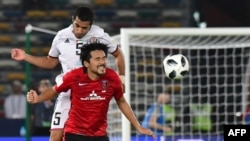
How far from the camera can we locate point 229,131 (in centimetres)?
693

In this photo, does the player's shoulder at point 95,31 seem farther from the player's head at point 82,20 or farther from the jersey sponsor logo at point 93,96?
the jersey sponsor logo at point 93,96

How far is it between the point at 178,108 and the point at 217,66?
3.02ft

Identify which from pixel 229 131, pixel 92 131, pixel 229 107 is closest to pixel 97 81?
pixel 92 131

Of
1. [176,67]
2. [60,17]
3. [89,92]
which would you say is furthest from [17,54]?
[60,17]

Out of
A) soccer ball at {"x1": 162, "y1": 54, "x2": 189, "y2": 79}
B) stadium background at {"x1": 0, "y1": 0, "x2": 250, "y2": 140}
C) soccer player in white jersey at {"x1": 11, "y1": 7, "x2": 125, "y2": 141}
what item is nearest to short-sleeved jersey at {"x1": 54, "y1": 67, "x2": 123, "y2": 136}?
soccer player in white jersey at {"x1": 11, "y1": 7, "x2": 125, "y2": 141}

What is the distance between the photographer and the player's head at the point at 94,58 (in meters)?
6.60

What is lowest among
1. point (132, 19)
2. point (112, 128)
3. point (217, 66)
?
point (112, 128)

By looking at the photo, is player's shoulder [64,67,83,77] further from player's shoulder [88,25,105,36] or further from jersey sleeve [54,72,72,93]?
player's shoulder [88,25,105,36]

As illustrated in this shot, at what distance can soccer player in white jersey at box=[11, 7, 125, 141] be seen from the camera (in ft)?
22.7

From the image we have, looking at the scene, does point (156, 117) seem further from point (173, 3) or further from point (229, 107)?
point (173, 3)

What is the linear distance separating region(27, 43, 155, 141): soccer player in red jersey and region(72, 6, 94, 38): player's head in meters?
0.21

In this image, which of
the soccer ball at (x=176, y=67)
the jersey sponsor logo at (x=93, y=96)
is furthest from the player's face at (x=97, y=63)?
the soccer ball at (x=176, y=67)

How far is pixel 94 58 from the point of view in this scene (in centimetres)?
662

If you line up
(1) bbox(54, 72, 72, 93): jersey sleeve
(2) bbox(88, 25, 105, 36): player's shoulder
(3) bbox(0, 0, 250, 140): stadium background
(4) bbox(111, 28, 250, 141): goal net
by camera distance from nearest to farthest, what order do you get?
(1) bbox(54, 72, 72, 93): jersey sleeve → (2) bbox(88, 25, 105, 36): player's shoulder → (4) bbox(111, 28, 250, 141): goal net → (3) bbox(0, 0, 250, 140): stadium background
